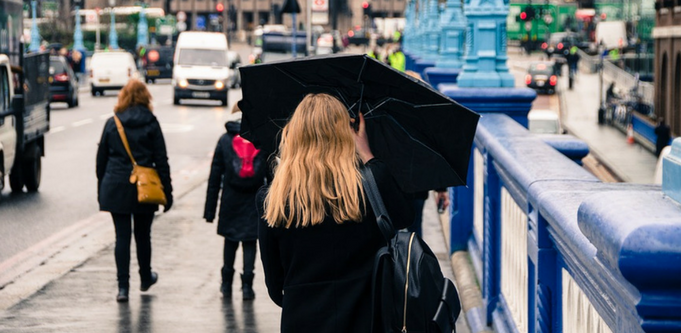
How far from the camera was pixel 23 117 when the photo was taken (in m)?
15.8

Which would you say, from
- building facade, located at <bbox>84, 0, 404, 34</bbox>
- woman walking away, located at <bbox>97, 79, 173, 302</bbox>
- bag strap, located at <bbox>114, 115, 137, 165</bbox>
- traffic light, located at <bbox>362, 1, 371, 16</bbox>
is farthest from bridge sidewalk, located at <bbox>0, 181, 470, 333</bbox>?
building facade, located at <bbox>84, 0, 404, 34</bbox>

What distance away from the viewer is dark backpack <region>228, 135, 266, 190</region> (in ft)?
27.2

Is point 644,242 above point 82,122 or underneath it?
above

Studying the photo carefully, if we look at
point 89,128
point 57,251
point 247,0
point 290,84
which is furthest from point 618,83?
point 247,0

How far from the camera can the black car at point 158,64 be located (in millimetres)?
56375

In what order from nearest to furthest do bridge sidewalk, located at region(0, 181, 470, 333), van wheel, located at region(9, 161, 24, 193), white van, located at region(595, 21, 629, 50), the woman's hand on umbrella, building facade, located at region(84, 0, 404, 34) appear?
the woman's hand on umbrella → bridge sidewalk, located at region(0, 181, 470, 333) → van wheel, located at region(9, 161, 24, 193) → white van, located at region(595, 21, 629, 50) → building facade, located at region(84, 0, 404, 34)

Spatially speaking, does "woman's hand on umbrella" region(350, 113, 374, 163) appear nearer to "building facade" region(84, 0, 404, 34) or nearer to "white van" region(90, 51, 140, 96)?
"white van" region(90, 51, 140, 96)

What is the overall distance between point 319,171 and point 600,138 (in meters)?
35.7

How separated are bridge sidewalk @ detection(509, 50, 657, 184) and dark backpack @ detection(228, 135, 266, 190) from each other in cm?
1664

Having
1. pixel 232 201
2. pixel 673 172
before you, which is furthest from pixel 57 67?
pixel 673 172

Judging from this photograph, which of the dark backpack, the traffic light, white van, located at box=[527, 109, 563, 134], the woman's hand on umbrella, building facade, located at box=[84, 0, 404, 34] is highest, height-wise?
building facade, located at box=[84, 0, 404, 34]

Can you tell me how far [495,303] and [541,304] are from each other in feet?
8.01

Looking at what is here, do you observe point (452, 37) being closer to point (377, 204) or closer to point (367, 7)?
point (377, 204)

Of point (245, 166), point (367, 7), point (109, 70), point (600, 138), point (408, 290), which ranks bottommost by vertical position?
point (600, 138)
